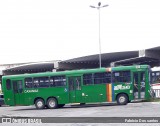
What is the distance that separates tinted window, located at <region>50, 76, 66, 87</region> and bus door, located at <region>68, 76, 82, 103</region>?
500 mm

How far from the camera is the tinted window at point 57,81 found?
84.8ft

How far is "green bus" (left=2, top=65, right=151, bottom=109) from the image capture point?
2441 centimetres

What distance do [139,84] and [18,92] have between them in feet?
29.5

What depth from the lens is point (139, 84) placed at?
958 inches

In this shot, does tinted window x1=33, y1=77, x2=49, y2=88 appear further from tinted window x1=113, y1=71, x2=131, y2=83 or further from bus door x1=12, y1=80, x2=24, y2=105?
tinted window x1=113, y1=71, x2=131, y2=83

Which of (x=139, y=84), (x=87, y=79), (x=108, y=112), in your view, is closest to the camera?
(x=108, y=112)

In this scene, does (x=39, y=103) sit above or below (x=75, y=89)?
below

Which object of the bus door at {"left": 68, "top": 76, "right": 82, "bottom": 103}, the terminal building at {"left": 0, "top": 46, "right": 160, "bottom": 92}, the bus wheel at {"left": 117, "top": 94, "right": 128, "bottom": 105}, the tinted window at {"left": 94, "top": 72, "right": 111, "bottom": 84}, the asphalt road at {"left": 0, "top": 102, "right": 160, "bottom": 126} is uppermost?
the terminal building at {"left": 0, "top": 46, "right": 160, "bottom": 92}

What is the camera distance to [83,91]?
83.1ft

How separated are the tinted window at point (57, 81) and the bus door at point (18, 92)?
2440 millimetres

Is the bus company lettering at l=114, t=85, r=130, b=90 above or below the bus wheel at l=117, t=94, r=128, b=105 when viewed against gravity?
above

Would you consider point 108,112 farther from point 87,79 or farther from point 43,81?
point 43,81

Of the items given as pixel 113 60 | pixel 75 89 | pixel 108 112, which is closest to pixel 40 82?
pixel 75 89

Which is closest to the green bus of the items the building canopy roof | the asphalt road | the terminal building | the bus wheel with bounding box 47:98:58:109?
the bus wheel with bounding box 47:98:58:109
